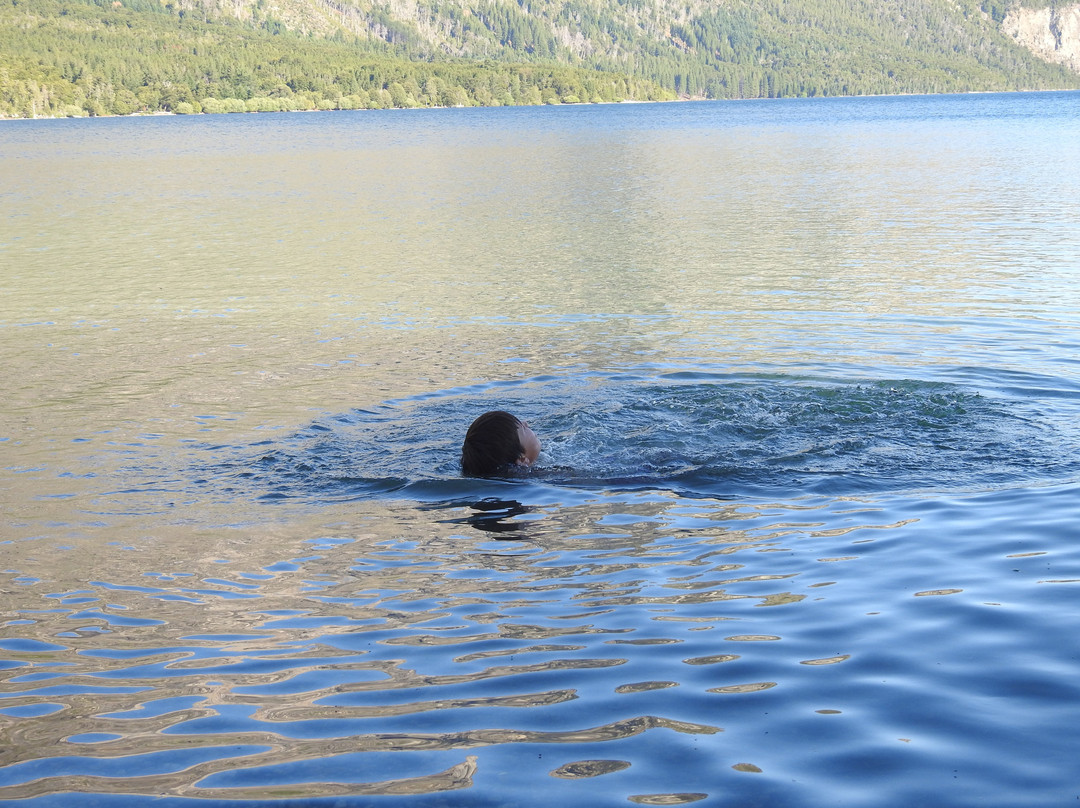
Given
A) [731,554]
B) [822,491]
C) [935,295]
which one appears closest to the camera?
[731,554]

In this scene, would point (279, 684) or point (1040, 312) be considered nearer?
point (279, 684)

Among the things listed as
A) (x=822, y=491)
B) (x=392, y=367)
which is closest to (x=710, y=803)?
(x=822, y=491)

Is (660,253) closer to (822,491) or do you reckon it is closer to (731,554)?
(822,491)

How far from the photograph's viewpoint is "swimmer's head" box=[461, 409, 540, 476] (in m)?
9.57

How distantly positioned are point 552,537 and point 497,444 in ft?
5.04

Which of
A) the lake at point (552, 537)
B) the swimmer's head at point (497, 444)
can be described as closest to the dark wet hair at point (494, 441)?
the swimmer's head at point (497, 444)

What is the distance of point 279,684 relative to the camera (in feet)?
19.2

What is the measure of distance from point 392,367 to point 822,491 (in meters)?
7.48

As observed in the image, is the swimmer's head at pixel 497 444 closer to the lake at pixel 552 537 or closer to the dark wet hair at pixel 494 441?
the dark wet hair at pixel 494 441

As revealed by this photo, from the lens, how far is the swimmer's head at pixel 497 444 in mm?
9570

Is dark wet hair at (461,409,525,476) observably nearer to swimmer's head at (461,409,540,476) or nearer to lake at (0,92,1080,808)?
swimmer's head at (461,409,540,476)

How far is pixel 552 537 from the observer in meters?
8.36

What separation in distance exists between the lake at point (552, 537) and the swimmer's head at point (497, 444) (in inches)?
9.7

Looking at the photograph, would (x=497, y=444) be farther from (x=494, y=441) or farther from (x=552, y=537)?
(x=552, y=537)
